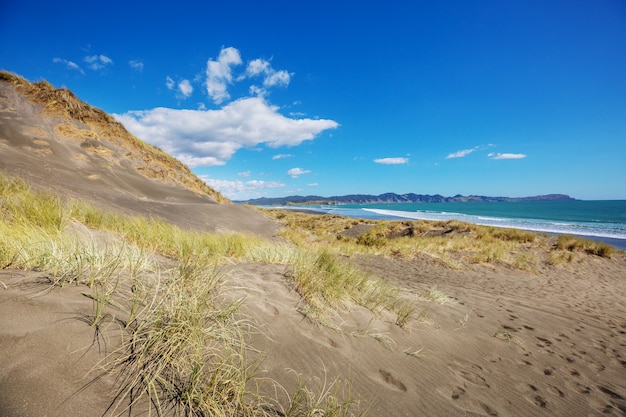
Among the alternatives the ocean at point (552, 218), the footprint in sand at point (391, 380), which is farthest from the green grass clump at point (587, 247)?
the footprint in sand at point (391, 380)

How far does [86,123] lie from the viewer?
15242 millimetres

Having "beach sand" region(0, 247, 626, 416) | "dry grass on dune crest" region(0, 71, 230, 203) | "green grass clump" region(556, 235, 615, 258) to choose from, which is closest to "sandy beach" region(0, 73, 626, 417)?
"beach sand" region(0, 247, 626, 416)

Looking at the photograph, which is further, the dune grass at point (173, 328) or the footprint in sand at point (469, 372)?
the footprint in sand at point (469, 372)

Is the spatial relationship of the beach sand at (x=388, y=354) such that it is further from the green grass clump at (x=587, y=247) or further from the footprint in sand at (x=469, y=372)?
the green grass clump at (x=587, y=247)

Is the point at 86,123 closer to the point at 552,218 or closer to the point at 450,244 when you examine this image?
the point at 450,244

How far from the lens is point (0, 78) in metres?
14.5

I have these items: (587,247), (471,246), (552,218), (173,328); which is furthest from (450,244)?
(552,218)

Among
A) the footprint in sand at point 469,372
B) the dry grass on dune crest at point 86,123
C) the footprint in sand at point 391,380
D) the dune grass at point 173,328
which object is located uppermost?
the dry grass on dune crest at point 86,123

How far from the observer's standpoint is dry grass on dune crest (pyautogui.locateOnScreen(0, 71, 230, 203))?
1421cm

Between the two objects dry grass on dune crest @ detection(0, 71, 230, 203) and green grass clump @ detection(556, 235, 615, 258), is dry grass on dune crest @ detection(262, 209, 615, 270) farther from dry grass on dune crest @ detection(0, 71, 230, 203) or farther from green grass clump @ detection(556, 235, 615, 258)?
dry grass on dune crest @ detection(0, 71, 230, 203)

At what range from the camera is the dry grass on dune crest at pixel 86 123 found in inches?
559

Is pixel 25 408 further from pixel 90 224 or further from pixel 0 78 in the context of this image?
pixel 0 78

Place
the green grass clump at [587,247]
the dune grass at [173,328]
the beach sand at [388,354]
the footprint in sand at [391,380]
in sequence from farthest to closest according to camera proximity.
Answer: the green grass clump at [587,247], the footprint in sand at [391,380], the dune grass at [173,328], the beach sand at [388,354]

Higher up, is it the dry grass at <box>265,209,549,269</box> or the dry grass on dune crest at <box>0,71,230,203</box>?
the dry grass on dune crest at <box>0,71,230,203</box>
